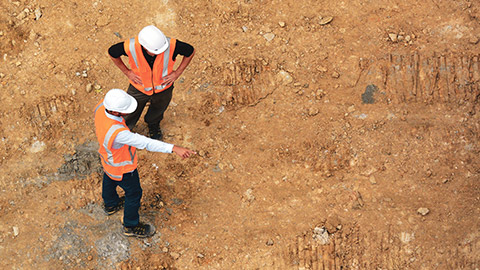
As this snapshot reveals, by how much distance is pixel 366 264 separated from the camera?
5.11 metres

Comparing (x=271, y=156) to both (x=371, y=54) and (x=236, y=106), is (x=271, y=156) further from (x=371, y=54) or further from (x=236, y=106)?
(x=371, y=54)

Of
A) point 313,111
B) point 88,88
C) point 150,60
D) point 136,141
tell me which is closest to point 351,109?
point 313,111

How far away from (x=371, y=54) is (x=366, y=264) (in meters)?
3.04

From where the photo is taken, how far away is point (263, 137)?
19.3 feet

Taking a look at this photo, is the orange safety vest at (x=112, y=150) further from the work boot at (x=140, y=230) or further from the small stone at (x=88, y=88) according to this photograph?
the small stone at (x=88, y=88)

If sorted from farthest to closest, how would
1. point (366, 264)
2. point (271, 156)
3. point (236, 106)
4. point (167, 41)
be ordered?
1. point (236, 106)
2. point (271, 156)
3. point (366, 264)
4. point (167, 41)

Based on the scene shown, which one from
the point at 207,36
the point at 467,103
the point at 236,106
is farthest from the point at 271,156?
the point at 467,103

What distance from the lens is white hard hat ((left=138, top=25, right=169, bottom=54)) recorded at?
4.30m

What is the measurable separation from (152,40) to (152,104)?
1.09 m

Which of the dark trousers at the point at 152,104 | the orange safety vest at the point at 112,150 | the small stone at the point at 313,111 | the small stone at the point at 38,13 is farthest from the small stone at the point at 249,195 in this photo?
the small stone at the point at 38,13

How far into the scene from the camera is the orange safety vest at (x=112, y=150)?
3.97 metres

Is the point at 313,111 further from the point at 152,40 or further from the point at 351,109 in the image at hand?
the point at 152,40

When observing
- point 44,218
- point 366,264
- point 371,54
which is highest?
point 371,54

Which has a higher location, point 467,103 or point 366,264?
point 467,103
